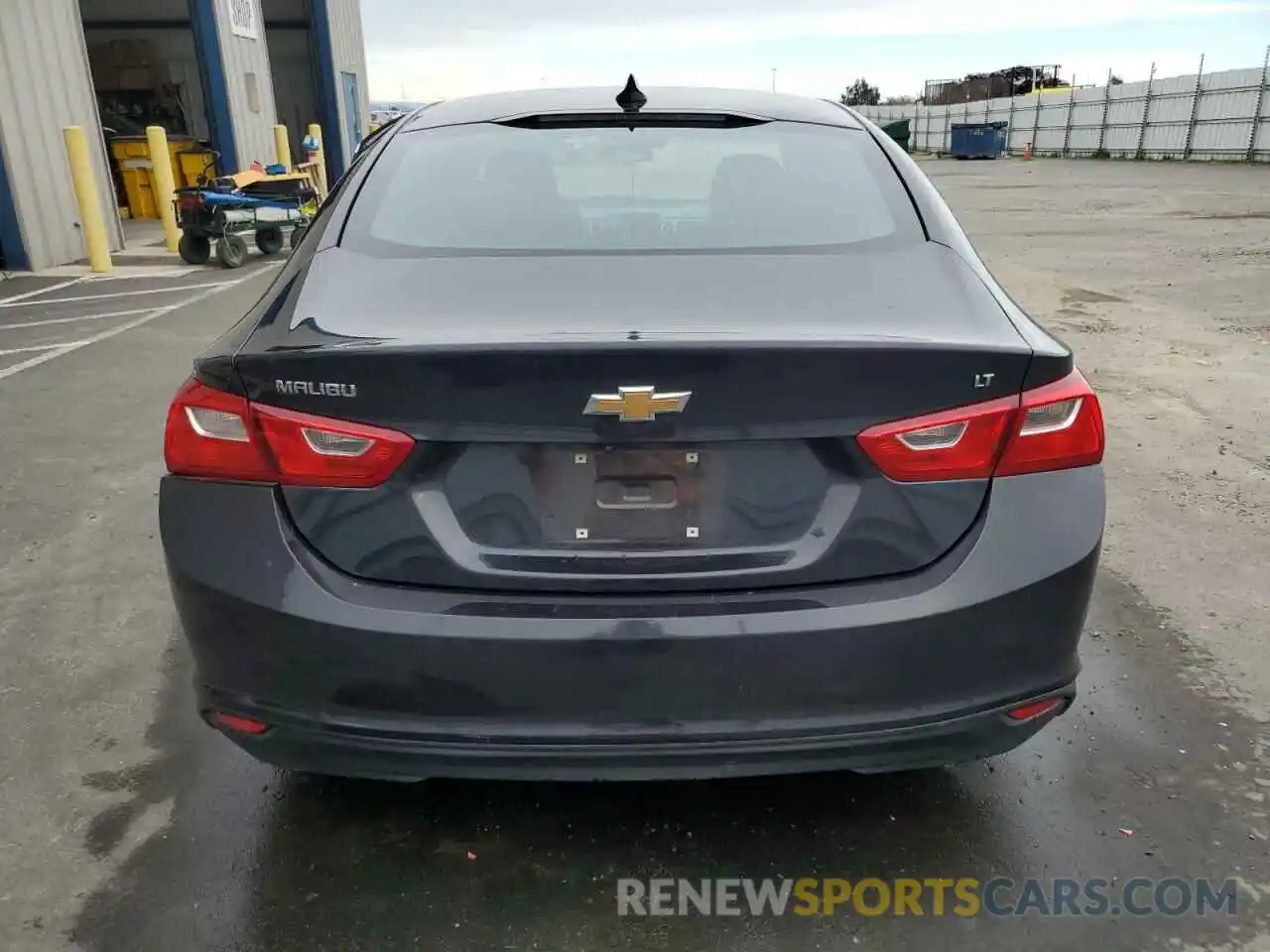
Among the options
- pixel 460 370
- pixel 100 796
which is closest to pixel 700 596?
pixel 460 370

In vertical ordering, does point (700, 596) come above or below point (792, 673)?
above

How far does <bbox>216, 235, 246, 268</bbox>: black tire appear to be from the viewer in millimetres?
11773

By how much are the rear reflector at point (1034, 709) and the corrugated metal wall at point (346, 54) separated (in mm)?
20780

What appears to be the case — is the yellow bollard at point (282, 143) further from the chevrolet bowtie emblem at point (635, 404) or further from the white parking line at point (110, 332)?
the chevrolet bowtie emblem at point (635, 404)

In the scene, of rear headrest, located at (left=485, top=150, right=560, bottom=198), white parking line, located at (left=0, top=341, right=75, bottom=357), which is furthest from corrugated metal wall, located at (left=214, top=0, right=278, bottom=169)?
rear headrest, located at (left=485, top=150, right=560, bottom=198)

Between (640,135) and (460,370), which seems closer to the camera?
(460,370)

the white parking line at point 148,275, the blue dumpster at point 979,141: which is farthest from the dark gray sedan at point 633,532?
the blue dumpster at point 979,141

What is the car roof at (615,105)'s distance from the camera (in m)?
2.89

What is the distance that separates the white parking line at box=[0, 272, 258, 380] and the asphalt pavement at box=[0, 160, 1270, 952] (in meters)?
4.53

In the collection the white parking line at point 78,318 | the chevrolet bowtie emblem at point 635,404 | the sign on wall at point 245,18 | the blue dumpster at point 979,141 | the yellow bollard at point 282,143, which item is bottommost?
the blue dumpster at point 979,141

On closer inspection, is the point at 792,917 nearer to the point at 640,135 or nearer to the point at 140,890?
the point at 140,890

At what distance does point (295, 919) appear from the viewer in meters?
2.10

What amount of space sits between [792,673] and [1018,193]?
961 inches

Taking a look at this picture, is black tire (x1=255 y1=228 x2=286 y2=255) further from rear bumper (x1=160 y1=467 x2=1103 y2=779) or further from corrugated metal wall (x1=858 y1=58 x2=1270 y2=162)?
corrugated metal wall (x1=858 y1=58 x2=1270 y2=162)
